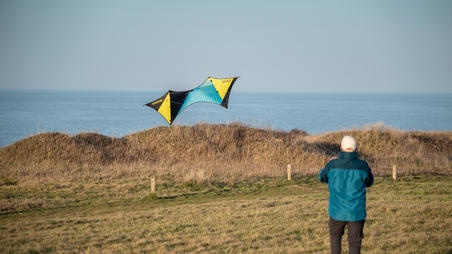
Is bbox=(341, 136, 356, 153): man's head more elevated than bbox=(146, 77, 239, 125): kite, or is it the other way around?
bbox=(146, 77, 239, 125): kite

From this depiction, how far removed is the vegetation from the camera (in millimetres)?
9797

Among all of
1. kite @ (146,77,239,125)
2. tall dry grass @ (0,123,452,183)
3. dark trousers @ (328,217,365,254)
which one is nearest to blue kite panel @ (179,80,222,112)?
kite @ (146,77,239,125)

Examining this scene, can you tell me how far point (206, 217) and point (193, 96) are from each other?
37.7 feet

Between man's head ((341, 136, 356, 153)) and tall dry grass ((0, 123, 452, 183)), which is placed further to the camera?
tall dry grass ((0, 123, 452, 183))

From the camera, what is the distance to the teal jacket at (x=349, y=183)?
646cm

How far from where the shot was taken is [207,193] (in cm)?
1720

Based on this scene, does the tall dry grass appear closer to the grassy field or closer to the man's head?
the grassy field

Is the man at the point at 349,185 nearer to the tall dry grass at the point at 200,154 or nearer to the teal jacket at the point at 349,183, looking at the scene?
the teal jacket at the point at 349,183

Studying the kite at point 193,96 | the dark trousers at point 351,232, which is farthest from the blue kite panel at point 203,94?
the dark trousers at point 351,232

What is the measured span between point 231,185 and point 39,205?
7496 mm

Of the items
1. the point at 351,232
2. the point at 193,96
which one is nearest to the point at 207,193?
the point at 193,96

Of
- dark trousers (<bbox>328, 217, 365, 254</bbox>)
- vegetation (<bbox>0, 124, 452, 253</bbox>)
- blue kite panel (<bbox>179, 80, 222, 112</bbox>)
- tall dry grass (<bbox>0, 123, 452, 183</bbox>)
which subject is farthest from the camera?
blue kite panel (<bbox>179, 80, 222, 112</bbox>)

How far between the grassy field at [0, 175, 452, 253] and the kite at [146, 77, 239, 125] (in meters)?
4.66

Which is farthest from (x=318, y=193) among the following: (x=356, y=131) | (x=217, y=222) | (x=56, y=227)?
(x=356, y=131)
